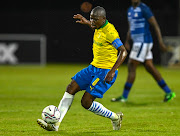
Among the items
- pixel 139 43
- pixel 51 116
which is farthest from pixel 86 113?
pixel 139 43

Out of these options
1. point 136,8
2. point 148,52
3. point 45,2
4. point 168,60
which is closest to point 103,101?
point 148,52

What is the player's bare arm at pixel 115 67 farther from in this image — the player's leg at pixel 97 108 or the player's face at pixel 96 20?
the player's face at pixel 96 20

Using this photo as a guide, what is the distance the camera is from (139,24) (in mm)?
9891

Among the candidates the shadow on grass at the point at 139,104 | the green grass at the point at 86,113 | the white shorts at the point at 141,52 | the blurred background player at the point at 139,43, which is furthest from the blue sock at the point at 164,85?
the white shorts at the point at 141,52

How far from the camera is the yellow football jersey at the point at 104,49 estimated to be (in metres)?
6.55

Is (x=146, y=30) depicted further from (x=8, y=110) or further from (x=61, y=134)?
(x=61, y=134)

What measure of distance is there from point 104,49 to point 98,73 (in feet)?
1.27

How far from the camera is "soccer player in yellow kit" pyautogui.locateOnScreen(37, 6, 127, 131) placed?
646 cm

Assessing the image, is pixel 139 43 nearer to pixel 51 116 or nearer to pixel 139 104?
pixel 139 104

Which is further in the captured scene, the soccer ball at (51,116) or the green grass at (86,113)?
the green grass at (86,113)

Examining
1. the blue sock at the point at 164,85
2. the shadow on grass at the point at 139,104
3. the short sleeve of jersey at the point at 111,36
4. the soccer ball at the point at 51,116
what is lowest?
the shadow on grass at the point at 139,104

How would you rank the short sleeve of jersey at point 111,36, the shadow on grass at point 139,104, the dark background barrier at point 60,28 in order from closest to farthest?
the short sleeve of jersey at point 111,36 → the shadow on grass at point 139,104 → the dark background barrier at point 60,28

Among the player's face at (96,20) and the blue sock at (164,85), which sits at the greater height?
the player's face at (96,20)

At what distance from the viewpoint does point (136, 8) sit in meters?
9.82
